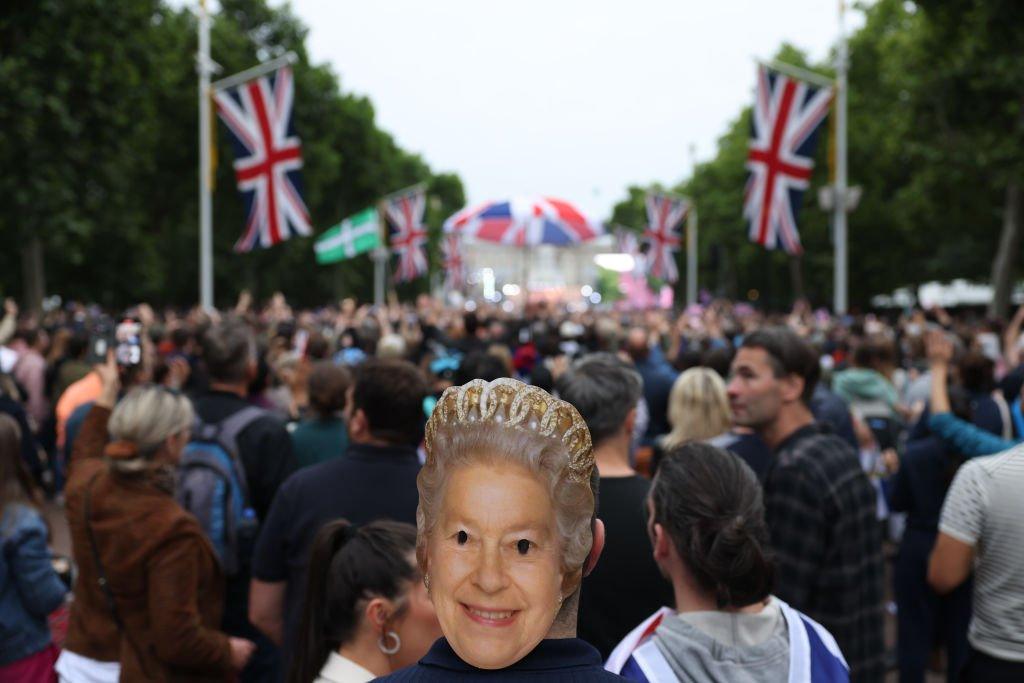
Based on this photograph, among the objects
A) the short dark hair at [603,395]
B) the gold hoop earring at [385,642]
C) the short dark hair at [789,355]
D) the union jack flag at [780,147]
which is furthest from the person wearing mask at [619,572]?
the union jack flag at [780,147]

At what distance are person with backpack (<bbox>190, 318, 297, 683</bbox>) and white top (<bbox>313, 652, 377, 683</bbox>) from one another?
1619mm

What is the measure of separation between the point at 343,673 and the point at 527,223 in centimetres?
2323

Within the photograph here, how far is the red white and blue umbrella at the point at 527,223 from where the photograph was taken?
2483 centimetres

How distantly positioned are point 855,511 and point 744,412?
68cm

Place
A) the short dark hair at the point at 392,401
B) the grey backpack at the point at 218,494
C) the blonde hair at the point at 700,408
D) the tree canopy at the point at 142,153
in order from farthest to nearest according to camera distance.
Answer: the tree canopy at the point at 142,153
the blonde hair at the point at 700,408
the grey backpack at the point at 218,494
the short dark hair at the point at 392,401

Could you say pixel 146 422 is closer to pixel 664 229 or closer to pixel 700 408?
pixel 700 408

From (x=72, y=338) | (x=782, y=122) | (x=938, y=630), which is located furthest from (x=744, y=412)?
(x=782, y=122)

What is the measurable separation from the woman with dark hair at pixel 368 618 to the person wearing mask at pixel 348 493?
39.6 inches

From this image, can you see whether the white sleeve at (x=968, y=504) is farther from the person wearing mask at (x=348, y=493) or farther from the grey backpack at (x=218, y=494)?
the grey backpack at (x=218, y=494)

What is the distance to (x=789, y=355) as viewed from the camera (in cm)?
430

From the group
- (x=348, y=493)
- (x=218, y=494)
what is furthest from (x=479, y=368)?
(x=348, y=493)

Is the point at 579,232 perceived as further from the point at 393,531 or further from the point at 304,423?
the point at 393,531

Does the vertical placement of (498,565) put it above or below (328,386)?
above

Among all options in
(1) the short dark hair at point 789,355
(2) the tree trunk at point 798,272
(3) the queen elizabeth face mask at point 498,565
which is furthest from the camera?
(2) the tree trunk at point 798,272
